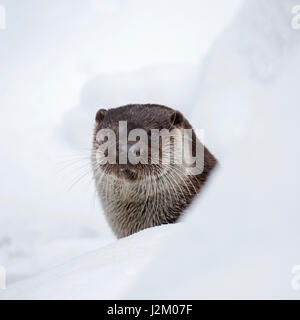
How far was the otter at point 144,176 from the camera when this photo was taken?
11.4 ft

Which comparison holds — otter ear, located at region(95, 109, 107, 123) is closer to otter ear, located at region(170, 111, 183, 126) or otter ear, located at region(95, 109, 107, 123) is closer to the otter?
the otter

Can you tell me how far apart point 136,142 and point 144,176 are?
327 mm

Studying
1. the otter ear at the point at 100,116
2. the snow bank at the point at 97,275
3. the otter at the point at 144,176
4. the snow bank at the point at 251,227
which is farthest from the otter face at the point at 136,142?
the snow bank at the point at 251,227

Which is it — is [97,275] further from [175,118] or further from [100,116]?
[100,116]

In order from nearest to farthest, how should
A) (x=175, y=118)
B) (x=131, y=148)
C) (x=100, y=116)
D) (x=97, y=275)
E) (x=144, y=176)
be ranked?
(x=97, y=275), (x=131, y=148), (x=144, y=176), (x=175, y=118), (x=100, y=116)

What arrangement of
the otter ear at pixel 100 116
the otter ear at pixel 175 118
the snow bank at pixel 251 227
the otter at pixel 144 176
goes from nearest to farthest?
the snow bank at pixel 251 227
the otter at pixel 144 176
the otter ear at pixel 175 118
the otter ear at pixel 100 116

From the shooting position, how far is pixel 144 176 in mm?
3514

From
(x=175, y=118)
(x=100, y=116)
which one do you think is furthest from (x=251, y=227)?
(x=100, y=116)

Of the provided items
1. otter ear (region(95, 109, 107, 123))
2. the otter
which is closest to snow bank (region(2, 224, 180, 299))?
the otter

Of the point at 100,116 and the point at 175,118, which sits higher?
the point at 100,116

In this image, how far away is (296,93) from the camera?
210cm

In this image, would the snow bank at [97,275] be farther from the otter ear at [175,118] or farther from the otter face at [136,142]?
the otter ear at [175,118]

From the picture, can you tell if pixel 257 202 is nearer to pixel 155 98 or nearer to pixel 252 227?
pixel 252 227
